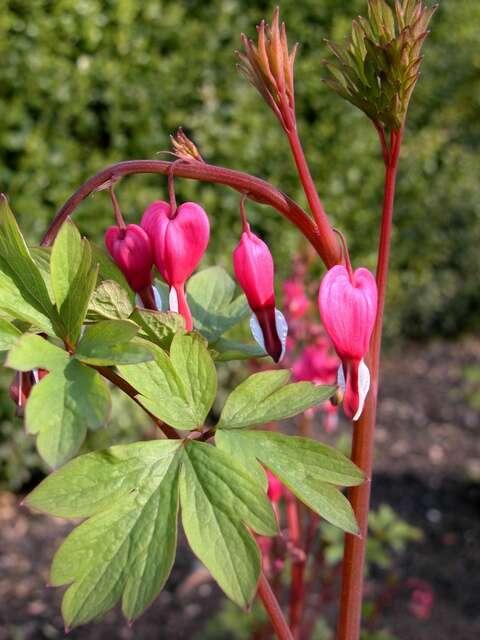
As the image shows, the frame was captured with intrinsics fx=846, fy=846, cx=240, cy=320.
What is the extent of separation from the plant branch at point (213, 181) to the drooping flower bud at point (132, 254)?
0.06 metres

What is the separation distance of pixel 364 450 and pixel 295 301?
1.03 m

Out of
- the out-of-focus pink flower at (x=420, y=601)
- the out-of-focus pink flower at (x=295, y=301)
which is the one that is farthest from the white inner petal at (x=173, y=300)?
the out-of-focus pink flower at (x=420, y=601)

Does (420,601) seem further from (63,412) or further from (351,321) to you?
(63,412)

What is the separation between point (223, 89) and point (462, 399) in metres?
1.93

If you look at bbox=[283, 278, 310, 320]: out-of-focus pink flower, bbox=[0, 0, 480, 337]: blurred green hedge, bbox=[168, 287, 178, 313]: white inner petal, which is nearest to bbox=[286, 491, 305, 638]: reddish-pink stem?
bbox=[283, 278, 310, 320]: out-of-focus pink flower

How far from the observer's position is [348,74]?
28.5 inches

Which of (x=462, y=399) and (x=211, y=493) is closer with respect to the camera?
(x=211, y=493)

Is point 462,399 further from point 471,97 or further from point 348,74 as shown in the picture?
point 348,74

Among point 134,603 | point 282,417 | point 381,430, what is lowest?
point 381,430

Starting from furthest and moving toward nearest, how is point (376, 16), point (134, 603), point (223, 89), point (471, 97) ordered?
point (471, 97), point (223, 89), point (376, 16), point (134, 603)

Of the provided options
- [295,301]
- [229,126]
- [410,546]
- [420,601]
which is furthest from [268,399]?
[229,126]

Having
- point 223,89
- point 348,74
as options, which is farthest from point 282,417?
point 223,89

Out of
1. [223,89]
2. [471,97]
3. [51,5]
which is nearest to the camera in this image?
[51,5]

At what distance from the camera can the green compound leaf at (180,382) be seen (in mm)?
677
